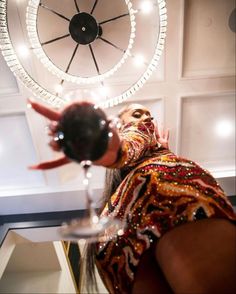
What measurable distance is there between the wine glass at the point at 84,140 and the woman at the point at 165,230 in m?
0.10

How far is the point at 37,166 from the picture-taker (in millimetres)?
654

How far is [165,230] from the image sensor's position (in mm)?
869

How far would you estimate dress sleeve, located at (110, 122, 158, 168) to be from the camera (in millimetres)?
787

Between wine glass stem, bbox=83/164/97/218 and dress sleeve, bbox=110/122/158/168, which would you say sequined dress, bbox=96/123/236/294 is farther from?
wine glass stem, bbox=83/164/97/218

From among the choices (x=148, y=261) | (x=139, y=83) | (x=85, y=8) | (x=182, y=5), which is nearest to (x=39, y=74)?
(x=85, y=8)

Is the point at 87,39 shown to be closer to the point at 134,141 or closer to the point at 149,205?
the point at 134,141

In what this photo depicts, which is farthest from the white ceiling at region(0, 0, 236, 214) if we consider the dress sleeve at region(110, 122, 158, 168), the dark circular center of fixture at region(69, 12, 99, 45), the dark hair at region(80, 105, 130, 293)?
the dress sleeve at region(110, 122, 158, 168)

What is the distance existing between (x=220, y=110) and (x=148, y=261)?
1666 mm

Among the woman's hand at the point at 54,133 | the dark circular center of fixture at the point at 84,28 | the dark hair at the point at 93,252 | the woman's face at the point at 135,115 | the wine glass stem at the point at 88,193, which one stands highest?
the dark circular center of fixture at the point at 84,28

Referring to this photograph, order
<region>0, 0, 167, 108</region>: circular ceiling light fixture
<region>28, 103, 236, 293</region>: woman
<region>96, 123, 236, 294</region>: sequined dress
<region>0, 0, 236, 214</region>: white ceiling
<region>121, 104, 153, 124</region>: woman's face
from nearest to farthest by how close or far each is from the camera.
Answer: <region>28, 103, 236, 293</region>: woman
<region>96, 123, 236, 294</region>: sequined dress
<region>121, 104, 153, 124</region>: woman's face
<region>0, 0, 167, 108</region>: circular ceiling light fixture
<region>0, 0, 236, 214</region>: white ceiling

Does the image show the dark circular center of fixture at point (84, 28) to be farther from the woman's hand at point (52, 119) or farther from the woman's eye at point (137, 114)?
the woman's hand at point (52, 119)

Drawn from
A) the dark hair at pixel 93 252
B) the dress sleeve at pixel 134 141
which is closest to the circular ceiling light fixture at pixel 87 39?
the dress sleeve at pixel 134 141

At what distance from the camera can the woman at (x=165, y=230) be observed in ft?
2.53

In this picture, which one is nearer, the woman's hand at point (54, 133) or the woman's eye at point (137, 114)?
the woman's hand at point (54, 133)
